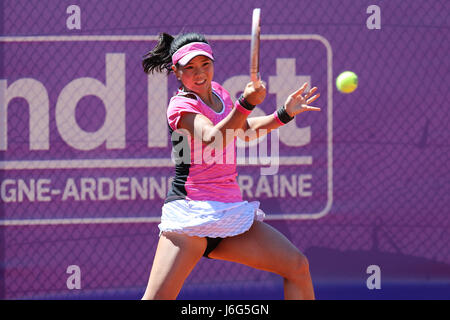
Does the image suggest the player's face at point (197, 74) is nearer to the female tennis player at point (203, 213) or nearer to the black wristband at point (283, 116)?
the female tennis player at point (203, 213)

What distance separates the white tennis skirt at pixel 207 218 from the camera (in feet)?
8.47

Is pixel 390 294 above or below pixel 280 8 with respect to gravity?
below

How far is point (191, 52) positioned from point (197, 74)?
10 centimetres

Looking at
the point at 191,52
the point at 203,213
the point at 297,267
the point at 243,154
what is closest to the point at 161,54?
the point at 191,52

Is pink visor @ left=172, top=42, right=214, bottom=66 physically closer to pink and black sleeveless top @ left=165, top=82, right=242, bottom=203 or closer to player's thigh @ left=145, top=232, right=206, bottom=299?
pink and black sleeveless top @ left=165, top=82, right=242, bottom=203

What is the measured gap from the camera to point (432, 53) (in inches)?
173

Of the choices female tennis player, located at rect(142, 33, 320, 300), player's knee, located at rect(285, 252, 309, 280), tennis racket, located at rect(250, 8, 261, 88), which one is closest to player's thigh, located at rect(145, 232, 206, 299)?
female tennis player, located at rect(142, 33, 320, 300)

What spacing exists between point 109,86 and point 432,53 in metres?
2.33

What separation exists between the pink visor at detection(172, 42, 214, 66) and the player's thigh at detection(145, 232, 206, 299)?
2.47 ft

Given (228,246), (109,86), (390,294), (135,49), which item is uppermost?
(135,49)

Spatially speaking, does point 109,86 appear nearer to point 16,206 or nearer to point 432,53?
point 16,206

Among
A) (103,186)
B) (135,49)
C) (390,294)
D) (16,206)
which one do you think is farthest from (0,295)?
(390,294)

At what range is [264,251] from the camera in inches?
103

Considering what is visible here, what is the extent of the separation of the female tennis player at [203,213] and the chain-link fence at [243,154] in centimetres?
164
